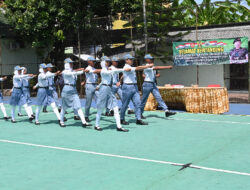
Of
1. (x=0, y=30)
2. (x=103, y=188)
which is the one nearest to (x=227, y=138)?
(x=103, y=188)

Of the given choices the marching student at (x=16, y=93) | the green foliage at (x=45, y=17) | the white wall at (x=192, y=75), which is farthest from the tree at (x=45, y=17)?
the marching student at (x=16, y=93)

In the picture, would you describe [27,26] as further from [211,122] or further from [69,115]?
[211,122]

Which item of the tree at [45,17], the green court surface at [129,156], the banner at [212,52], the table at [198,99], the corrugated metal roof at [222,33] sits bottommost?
the green court surface at [129,156]

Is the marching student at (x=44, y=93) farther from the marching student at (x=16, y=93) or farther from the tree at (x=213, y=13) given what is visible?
the tree at (x=213, y=13)

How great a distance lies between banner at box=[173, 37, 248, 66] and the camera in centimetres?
1481

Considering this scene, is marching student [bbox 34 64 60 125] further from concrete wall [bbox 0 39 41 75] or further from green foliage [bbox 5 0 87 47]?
concrete wall [bbox 0 39 41 75]

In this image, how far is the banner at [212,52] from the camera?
48.6ft

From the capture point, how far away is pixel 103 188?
18.8 feet

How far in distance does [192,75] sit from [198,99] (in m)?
10.3

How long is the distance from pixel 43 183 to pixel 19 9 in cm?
1852

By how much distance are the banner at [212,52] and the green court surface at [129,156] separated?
3.77 meters

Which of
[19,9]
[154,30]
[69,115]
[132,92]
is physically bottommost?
[69,115]

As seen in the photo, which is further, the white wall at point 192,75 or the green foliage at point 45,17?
the white wall at point 192,75

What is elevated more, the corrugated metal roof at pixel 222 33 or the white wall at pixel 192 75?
the corrugated metal roof at pixel 222 33
